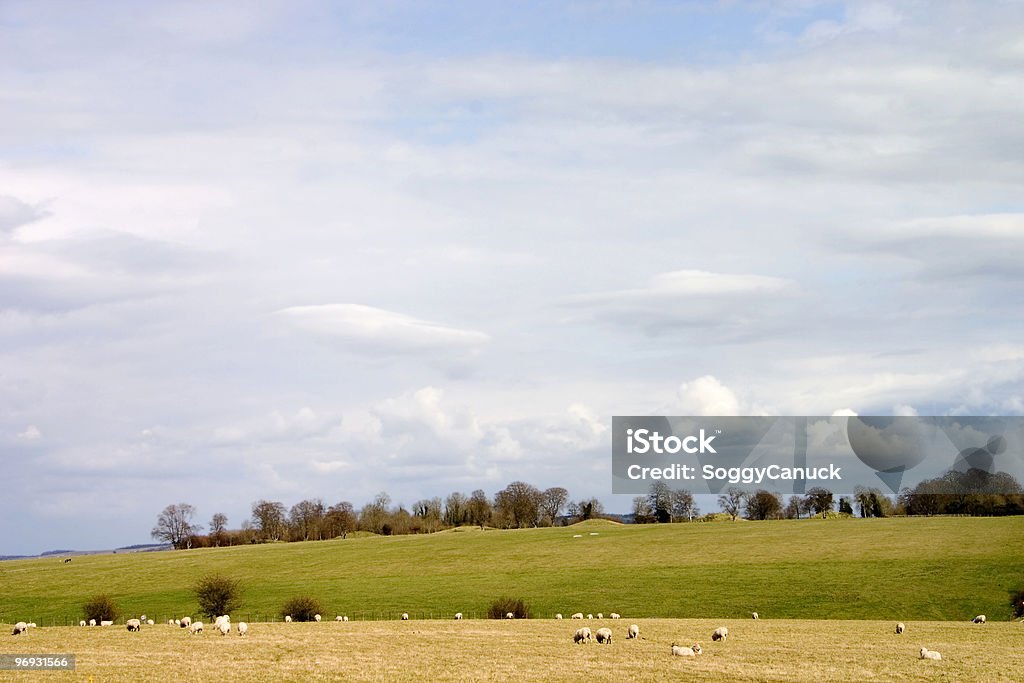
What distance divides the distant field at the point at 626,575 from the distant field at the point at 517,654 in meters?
26.0

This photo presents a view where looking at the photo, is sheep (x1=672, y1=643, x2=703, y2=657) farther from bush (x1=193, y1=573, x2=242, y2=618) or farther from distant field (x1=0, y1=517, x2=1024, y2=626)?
bush (x1=193, y1=573, x2=242, y2=618)

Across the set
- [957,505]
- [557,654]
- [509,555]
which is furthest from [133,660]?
[957,505]

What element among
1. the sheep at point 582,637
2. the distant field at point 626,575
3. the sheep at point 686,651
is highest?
the sheep at point 686,651

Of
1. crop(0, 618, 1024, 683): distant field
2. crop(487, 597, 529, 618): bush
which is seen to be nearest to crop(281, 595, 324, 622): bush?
crop(487, 597, 529, 618): bush

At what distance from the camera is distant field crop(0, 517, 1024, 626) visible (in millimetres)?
76875

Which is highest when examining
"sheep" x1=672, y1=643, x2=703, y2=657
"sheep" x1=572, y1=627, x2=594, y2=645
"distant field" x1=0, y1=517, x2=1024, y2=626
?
"sheep" x1=672, y1=643, x2=703, y2=657

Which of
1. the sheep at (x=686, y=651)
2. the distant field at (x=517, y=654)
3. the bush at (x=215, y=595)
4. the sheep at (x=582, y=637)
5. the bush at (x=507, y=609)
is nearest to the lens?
the distant field at (x=517, y=654)

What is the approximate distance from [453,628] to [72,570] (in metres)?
88.1

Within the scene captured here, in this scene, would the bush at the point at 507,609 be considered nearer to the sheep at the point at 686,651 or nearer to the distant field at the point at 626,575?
the distant field at the point at 626,575

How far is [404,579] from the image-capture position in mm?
97750

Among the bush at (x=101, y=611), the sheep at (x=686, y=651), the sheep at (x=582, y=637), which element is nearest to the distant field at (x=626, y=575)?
the bush at (x=101, y=611)

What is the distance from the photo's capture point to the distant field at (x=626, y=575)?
76875mm

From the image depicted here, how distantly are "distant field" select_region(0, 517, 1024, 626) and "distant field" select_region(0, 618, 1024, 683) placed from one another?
85.2 ft

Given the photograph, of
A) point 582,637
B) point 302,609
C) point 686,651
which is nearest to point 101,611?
point 302,609
